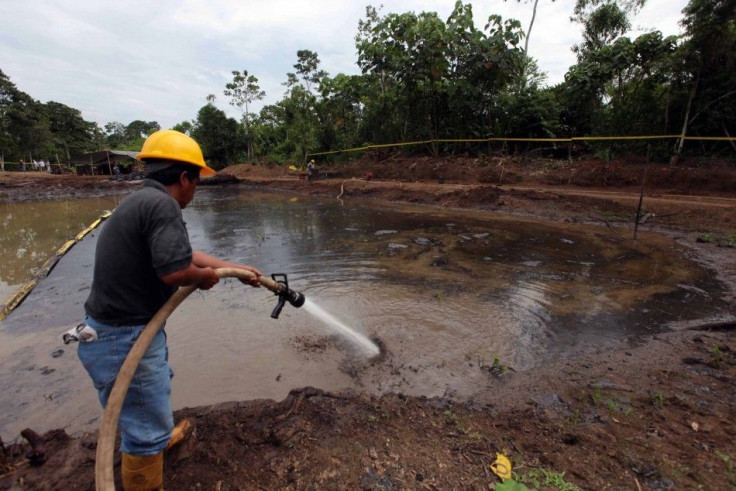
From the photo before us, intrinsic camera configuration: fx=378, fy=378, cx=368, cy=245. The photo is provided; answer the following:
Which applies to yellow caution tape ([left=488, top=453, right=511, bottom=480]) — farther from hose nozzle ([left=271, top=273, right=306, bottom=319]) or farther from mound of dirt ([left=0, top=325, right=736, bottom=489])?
hose nozzle ([left=271, top=273, right=306, bottom=319])

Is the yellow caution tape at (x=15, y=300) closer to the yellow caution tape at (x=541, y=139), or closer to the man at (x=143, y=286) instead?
the man at (x=143, y=286)

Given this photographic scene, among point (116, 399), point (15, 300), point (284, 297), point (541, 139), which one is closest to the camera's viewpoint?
point (116, 399)

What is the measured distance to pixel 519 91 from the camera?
18.0 m

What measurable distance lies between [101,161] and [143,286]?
4011 cm

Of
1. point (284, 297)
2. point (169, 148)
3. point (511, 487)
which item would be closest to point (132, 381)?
point (284, 297)

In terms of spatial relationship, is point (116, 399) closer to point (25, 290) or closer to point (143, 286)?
point (143, 286)

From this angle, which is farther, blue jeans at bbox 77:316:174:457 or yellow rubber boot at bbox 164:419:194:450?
yellow rubber boot at bbox 164:419:194:450

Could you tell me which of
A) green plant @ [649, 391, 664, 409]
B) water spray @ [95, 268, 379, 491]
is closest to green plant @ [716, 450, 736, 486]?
green plant @ [649, 391, 664, 409]

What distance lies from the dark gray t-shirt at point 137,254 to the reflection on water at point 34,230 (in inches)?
248

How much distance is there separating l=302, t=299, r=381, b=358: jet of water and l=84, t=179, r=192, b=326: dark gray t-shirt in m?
2.73

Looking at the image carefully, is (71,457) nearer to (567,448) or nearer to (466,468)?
(466,468)

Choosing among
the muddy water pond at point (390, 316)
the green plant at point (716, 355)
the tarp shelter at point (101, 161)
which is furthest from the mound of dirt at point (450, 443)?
the tarp shelter at point (101, 161)

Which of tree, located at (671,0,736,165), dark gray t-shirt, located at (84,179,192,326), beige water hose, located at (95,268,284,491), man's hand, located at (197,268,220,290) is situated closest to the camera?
beige water hose, located at (95,268,284,491)

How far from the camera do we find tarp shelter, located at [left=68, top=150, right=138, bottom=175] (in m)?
33.4
